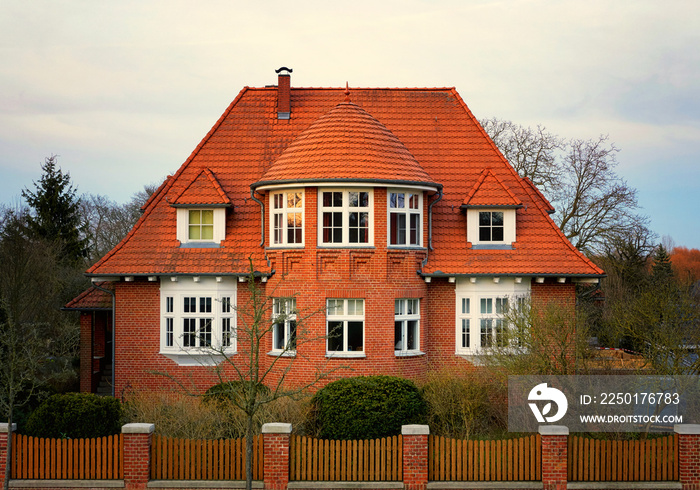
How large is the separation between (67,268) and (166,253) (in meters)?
19.7

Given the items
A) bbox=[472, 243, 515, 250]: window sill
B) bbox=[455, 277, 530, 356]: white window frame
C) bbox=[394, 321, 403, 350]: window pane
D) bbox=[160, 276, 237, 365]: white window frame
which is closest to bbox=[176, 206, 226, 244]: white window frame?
bbox=[160, 276, 237, 365]: white window frame

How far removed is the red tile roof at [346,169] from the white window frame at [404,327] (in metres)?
1.18

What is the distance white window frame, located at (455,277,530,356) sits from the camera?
2080 centimetres

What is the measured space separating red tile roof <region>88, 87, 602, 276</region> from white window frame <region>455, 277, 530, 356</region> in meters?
0.57

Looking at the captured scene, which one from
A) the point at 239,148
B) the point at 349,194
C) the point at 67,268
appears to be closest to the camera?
the point at 349,194

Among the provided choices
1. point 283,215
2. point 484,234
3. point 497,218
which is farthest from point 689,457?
point 283,215

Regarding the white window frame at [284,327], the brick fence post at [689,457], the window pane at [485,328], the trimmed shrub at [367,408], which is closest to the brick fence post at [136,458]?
the trimmed shrub at [367,408]

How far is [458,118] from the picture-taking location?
2408 centimetres

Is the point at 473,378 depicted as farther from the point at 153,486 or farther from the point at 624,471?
the point at 153,486

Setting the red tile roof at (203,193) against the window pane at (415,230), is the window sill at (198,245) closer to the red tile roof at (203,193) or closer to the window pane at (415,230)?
the red tile roof at (203,193)

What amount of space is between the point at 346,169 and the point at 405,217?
2.25m

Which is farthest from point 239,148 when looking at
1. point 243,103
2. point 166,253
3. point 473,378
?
point 473,378

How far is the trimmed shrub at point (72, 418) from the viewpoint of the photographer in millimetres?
15508

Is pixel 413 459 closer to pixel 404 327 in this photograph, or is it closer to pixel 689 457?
pixel 689 457
